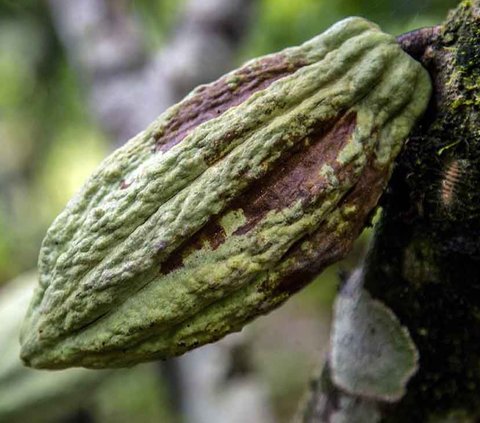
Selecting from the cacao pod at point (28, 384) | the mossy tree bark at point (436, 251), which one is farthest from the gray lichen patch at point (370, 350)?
the cacao pod at point (28, 384)

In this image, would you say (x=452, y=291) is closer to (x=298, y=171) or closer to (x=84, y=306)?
(x=298, y=171)

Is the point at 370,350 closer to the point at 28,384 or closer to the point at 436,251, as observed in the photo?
the point at 436,251

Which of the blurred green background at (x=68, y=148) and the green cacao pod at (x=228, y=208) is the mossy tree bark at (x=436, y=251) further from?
the blurred green background at (x=68, y=148)

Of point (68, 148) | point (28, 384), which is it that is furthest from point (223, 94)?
point (68, 148)

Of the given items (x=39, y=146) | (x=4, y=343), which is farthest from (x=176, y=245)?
(x=39, y=146)

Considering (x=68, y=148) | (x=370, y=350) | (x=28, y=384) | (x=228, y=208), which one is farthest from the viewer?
(x=68, y=148)
